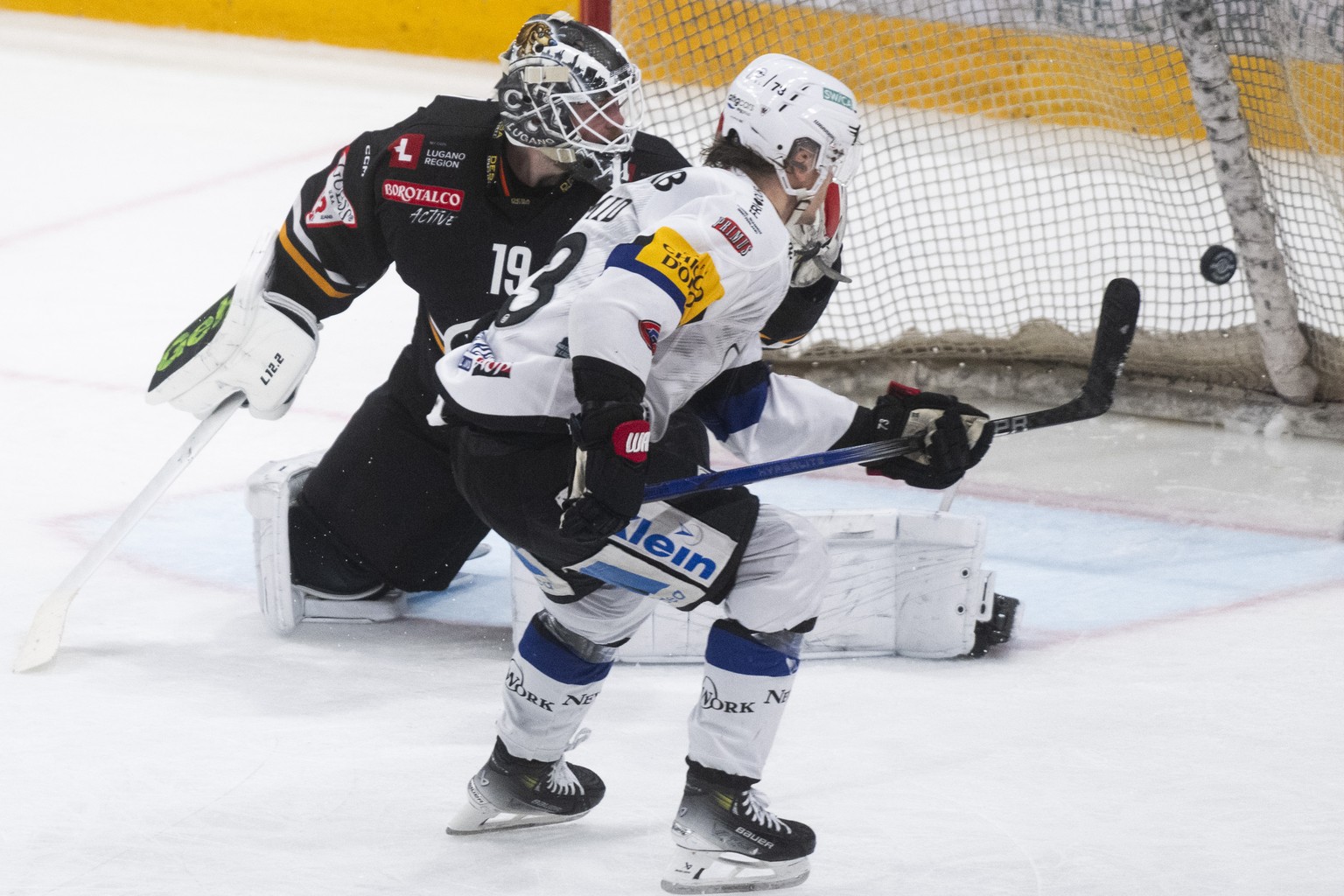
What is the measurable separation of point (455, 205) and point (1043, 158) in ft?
8.34

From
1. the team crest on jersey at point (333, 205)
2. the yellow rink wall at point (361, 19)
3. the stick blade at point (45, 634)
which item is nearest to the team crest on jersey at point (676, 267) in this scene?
the team crest on jersey at point (333, 205)

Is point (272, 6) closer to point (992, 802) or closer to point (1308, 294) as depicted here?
point (1308, 294)

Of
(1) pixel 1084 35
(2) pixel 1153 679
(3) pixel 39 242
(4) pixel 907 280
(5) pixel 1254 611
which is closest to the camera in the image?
(2) pixel 1153 679

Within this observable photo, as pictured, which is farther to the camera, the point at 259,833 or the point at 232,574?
the point at 232,574

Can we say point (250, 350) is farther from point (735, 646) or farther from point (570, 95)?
point (735, 646)

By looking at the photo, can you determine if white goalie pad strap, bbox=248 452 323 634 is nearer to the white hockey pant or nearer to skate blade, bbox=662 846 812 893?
the white hockey pant

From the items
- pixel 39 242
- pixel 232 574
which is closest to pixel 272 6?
pixel 39 242

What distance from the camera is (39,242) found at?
213 inches

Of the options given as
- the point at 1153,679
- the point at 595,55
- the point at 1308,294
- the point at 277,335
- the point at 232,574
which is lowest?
the point at 232,574

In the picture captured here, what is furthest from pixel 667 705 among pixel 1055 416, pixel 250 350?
pixel 250 350

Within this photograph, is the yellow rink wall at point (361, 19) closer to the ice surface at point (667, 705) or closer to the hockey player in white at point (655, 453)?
the ice surface at point (667, 705)

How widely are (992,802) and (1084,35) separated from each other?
2854 millimetres

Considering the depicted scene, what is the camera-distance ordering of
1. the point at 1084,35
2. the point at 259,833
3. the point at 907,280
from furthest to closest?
the point at 907,280, the point at 1084,35, the point at 259,833

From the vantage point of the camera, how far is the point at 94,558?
287 centimetres
